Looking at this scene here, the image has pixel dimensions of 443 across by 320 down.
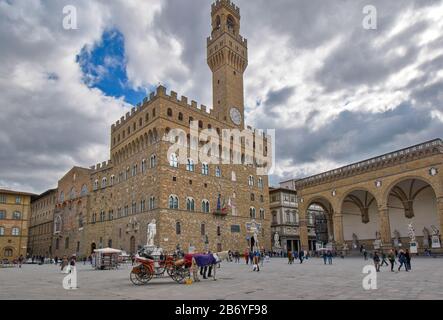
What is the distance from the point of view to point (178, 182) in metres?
36.9

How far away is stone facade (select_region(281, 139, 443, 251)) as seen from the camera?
101 ft

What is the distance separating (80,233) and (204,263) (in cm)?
3742

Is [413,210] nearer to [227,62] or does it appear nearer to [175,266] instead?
[227,62]

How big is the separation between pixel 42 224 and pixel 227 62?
43.9 meters

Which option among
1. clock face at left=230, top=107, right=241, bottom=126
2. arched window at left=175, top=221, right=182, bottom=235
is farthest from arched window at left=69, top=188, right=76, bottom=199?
clock face at left=230, top=107, right=241, bottom=126

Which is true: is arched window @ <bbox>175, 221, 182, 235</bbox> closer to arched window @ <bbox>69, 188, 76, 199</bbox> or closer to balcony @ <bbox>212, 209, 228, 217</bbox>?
balcony @ <bbox>212, 209, 228, 217</bbox>

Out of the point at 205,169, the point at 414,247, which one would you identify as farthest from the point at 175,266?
the point at 205,169

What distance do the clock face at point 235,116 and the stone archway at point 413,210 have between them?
1969cm

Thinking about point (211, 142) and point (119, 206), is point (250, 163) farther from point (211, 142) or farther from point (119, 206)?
point (119, 206)

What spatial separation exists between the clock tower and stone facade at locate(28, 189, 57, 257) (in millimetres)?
33749

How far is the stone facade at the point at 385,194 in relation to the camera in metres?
30.9

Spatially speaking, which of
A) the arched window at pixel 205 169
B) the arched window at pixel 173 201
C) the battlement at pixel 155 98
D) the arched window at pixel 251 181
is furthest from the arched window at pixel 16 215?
the arched window at pixel 251 181
